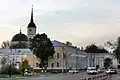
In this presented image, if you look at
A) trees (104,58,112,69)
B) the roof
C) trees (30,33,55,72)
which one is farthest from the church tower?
trees (30,33,55,72)

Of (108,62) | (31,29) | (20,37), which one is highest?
(31,29)

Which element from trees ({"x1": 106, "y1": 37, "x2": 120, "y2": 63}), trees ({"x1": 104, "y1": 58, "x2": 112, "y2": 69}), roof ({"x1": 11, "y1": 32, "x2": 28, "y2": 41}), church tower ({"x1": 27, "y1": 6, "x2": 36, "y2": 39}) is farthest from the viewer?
trees ({"x1": 104, "y1": 58, "x2": 112, "y2": 69})

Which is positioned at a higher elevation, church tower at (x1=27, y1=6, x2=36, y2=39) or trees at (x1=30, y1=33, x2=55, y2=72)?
church tower at (x1=27, y1=6, x2=36, y2=39)

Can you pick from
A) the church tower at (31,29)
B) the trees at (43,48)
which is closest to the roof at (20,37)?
the church tower at (31,29)

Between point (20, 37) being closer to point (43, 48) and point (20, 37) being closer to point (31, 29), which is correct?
point (31, 29)

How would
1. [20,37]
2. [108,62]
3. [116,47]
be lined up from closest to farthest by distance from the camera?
[116,47] < [20,37] < [108,62]

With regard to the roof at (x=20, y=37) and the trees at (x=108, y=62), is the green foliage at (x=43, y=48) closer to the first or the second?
the roof at (x=20, y=37)

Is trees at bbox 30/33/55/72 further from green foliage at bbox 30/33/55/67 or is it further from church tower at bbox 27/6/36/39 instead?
church tower at bbox 27/6/36/39

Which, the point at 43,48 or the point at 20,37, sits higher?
the point at 20,37

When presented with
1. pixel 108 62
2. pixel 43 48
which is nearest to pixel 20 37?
pixel 108 62

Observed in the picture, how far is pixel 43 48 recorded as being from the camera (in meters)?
116

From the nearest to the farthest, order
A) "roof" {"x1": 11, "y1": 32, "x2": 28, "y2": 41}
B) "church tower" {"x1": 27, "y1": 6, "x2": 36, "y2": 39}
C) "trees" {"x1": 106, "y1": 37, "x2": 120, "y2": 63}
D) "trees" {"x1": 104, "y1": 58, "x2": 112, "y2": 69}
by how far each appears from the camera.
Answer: "trees" {"x1": 106, "y1": 37, "x2": 120, "y2": 63} → "roof" {"x1": 11, "y1": 32, "x2": 28, "y2": 41} → "church tower" {"x1": 27, "y1": 6, "x2": 36, "y2": 39} → "trees" {"x1": 104, "y1": 58, "x2": 112, "y2": 69}

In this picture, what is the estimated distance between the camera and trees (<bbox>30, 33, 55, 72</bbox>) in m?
116

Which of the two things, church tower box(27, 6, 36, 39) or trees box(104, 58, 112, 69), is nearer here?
church tower box(27, 6, 36, 39)
